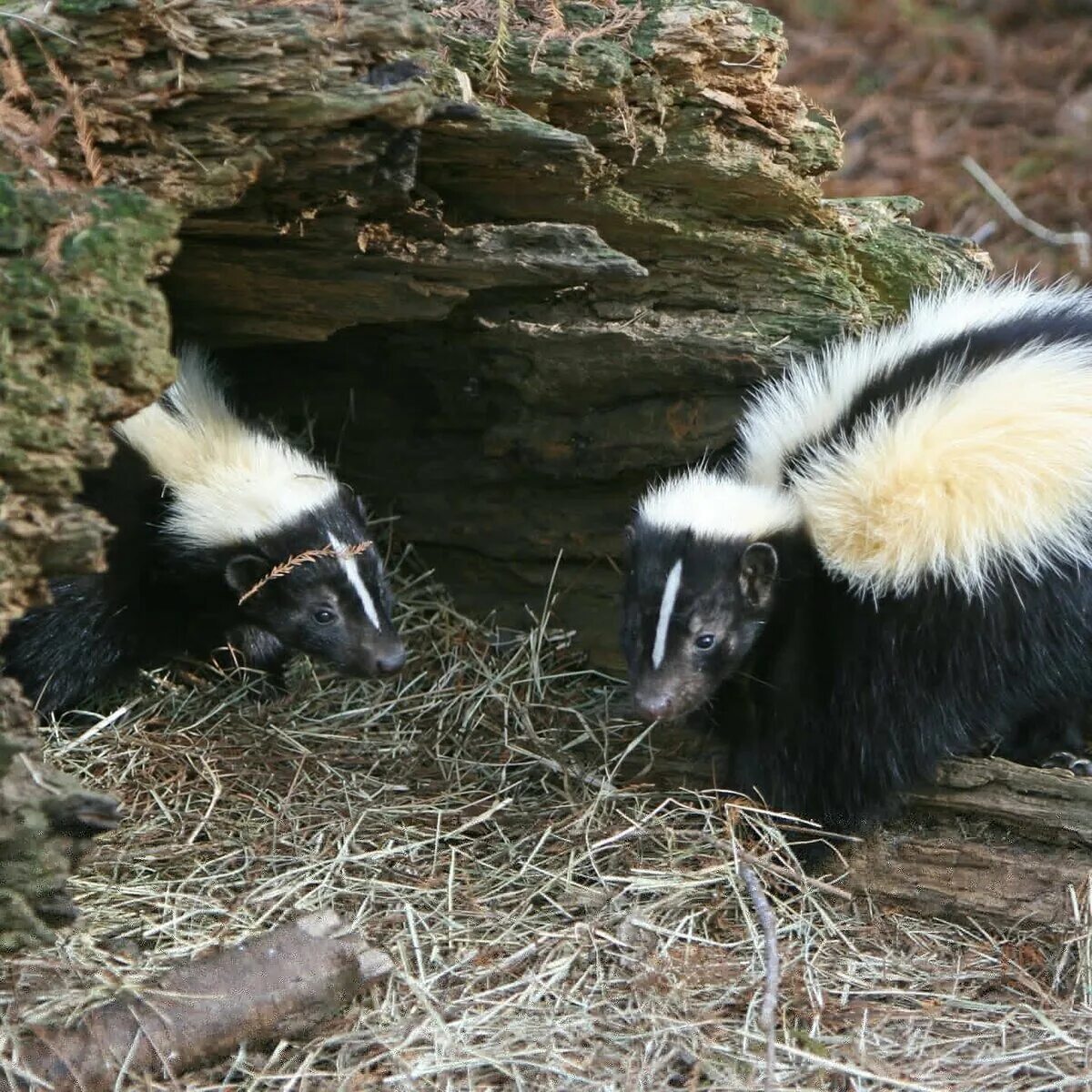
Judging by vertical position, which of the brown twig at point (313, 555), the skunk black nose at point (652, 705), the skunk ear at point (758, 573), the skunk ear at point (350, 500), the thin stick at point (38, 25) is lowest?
the brown twig at point (313, 555)

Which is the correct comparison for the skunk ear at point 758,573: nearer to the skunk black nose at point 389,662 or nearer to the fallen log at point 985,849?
the fallen log at point 985,849

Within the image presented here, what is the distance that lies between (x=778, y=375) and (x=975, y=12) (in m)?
6.69

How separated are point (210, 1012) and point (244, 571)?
5.99ft

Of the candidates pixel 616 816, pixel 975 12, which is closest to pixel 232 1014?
pixel 616 816

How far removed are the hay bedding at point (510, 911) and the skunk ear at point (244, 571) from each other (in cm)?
48

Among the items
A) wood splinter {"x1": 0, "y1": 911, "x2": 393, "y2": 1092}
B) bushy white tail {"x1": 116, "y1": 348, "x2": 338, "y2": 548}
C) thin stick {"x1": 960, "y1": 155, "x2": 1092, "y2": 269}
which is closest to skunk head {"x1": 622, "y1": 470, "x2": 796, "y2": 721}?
wood splinter {"x1": 0, "y1": 911, "x2": 393, "y2": 1092}

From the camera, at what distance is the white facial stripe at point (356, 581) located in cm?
475

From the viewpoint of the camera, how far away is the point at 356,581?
4.77m

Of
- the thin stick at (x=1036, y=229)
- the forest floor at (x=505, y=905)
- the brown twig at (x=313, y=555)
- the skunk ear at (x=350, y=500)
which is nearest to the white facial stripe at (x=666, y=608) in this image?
the forest floor at (x=505, y=905)

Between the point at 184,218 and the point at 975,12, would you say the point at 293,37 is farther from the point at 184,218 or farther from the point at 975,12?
the point at 975,12

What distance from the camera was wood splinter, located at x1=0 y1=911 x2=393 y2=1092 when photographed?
3156mm

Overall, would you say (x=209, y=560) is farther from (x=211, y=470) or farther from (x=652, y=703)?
(x=652, y=703)

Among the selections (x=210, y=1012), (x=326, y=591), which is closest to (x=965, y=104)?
(x=326, y=591)

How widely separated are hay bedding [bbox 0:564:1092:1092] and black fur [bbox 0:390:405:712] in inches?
8.3
